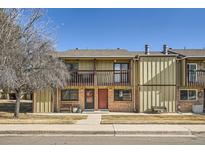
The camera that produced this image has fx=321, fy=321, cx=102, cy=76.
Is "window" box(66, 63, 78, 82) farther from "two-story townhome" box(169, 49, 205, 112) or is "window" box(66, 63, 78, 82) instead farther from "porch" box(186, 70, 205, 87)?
"porch" box(186, 70, 205, 87)

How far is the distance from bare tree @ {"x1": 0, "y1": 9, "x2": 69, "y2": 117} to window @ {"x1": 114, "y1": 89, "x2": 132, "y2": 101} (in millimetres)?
8232

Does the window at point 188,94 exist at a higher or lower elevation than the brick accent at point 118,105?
higher

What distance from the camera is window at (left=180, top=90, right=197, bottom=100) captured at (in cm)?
2958

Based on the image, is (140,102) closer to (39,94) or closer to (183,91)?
(183,91)

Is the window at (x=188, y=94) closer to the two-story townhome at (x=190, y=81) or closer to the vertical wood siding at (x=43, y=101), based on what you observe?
the two-story townhome at (x=190, y=81)

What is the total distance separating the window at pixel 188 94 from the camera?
97.0ft

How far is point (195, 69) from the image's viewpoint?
29.8 m

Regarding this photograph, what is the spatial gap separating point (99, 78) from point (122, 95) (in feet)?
8.74

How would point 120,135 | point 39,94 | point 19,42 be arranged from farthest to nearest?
1. point 39,94
2. point 19,42
3. point 120,135

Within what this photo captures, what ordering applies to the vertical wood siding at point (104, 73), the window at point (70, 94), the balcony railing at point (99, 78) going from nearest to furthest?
the balcony railing at point (99, 78)
the vertical wood siding at point (104, 73)
the window at point (70, 94)

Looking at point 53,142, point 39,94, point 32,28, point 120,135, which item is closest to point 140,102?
point 39,94

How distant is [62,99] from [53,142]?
17.9m

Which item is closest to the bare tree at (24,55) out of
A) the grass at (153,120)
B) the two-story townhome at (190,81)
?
the grass at (153,120)

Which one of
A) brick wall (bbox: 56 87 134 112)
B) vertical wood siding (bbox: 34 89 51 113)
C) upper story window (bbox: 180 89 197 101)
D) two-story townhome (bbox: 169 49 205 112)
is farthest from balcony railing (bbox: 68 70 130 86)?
upper story window (bbox: 180 89 197 101)
